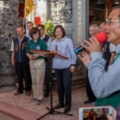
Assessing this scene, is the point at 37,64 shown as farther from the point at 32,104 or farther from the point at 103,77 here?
the point at 103,77

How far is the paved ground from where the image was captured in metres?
5.55

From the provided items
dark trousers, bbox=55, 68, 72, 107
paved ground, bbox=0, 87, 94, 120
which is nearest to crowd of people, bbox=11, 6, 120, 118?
dark trousers, bbox=55, 68, 72, 107

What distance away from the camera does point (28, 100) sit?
21.9 feet

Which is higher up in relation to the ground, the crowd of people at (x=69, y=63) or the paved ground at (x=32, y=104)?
the crowd of people at (x=69, y=63)

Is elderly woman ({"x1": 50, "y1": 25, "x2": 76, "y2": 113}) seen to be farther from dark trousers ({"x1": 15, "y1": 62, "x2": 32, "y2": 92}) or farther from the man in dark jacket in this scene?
dark trousers ({"x1": 15, "y1": 62, "x2": 32, "y2": 92})

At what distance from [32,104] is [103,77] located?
15.8 feet

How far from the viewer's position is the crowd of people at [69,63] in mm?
1712

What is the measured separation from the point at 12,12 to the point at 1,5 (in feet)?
1.17

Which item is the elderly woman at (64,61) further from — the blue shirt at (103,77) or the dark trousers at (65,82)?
the blue shirt at (103,77)

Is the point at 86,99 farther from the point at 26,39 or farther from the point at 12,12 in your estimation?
the point at 12,12

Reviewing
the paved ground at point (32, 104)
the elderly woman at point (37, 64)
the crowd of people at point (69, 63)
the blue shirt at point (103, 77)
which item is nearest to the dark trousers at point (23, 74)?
the crowd of people at point (69, 63)

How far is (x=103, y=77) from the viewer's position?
5.53 ft

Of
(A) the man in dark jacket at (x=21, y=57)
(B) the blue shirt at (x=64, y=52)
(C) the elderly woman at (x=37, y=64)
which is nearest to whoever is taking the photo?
(B) the blue shirt at (x=64, y=52)

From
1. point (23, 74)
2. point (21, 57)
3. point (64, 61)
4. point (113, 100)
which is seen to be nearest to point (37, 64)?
point (64, 61)
